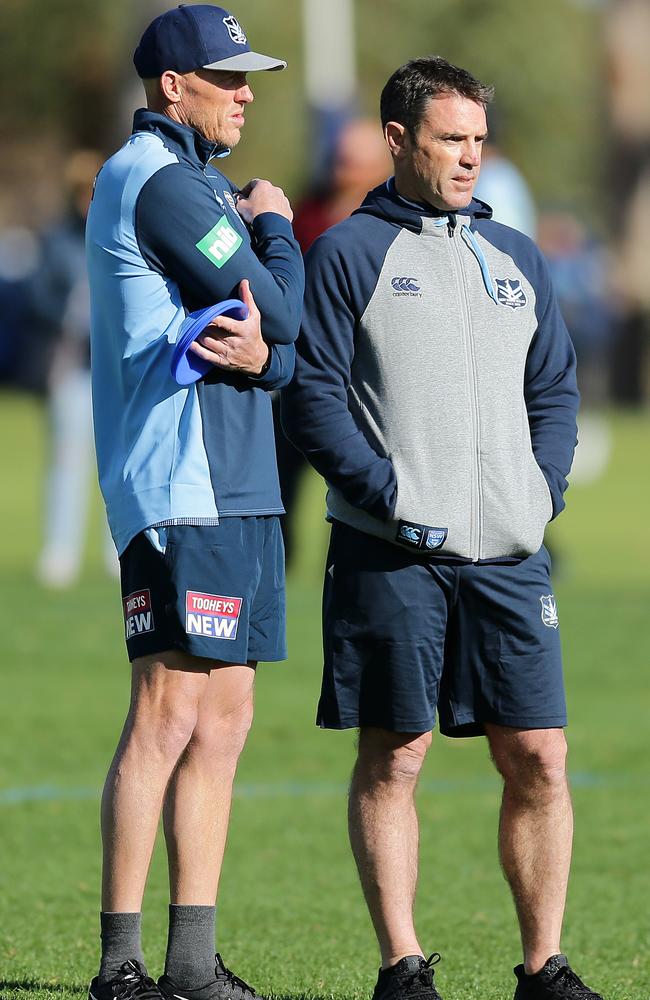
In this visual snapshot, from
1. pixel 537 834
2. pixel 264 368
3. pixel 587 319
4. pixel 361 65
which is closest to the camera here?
pixel 264 368

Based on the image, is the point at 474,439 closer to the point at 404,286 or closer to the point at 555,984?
the point at 404,286

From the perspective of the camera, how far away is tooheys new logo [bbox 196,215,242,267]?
14.4 feet

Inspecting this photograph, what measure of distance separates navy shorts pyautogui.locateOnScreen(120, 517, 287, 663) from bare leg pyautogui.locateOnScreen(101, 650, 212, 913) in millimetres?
73

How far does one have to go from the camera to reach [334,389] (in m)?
4.64

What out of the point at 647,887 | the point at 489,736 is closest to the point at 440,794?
the point at 647,887

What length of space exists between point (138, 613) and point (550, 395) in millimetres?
1261

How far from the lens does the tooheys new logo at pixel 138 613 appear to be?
449 centimetres

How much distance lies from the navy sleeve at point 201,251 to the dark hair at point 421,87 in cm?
55

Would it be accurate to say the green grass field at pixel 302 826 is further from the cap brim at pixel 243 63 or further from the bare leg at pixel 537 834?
the cap brim at pixel 243 63

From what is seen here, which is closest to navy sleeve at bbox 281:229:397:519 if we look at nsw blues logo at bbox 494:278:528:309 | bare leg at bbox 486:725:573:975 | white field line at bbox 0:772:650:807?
nsw blues logo at bbox 494:278:528:309

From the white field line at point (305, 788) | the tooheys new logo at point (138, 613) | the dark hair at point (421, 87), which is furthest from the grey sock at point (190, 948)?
the white field line at point (305, 788)

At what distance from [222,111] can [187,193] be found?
1.11 ft

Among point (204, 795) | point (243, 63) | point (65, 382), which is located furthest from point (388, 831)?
point (65, 382)

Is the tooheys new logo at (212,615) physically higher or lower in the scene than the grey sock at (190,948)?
higher
